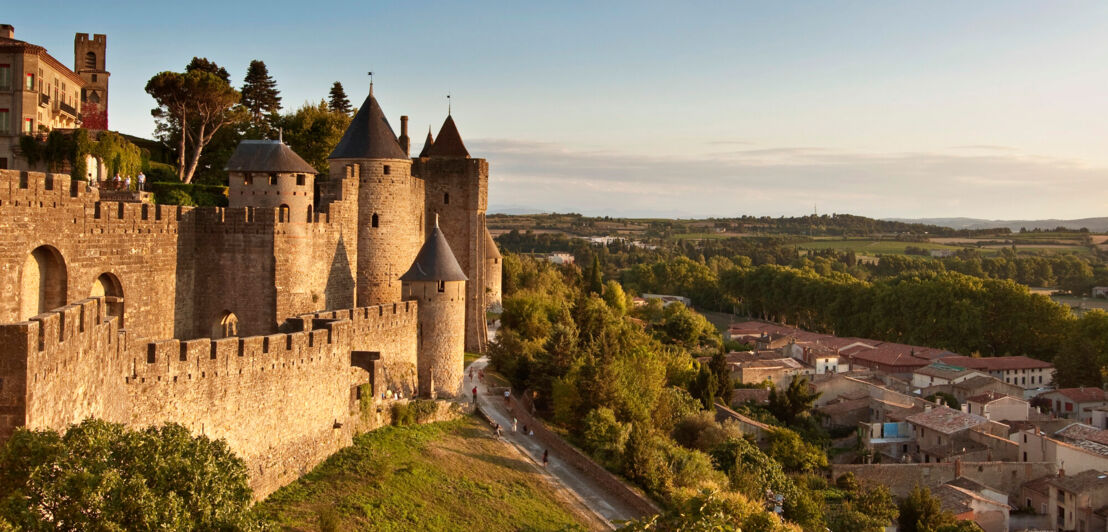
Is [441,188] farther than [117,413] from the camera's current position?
Yes

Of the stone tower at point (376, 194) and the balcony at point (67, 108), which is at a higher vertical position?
the balcony at point (67, 108)

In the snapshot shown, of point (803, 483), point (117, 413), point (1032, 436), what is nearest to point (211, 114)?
point (117, 413)

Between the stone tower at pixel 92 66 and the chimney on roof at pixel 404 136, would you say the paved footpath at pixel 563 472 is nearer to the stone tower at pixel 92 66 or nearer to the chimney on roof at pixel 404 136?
the chimney on roof at pixel 404 136

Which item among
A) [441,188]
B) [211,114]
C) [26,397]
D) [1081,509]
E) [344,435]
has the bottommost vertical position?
[1081,509]

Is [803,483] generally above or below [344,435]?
below

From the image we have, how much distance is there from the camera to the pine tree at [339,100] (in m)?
49.4

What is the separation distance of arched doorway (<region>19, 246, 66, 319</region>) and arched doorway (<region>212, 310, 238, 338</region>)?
5183mm

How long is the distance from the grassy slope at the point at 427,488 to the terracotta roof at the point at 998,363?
160 ft

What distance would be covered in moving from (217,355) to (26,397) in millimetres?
6876

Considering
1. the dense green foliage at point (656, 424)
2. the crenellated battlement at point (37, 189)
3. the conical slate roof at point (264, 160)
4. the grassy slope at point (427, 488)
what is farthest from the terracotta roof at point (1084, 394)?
the crenellated battlement at point (37, 189)

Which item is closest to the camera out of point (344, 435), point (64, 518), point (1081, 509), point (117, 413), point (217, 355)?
point (64, 518)

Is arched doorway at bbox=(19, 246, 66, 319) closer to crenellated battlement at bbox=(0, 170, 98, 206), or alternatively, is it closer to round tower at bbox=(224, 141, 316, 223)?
crenellated battlement at bbox=(0, 170, 98, 206)

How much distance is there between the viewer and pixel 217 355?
16.8 metres

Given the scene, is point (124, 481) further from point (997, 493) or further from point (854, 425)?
point (854, 425)
